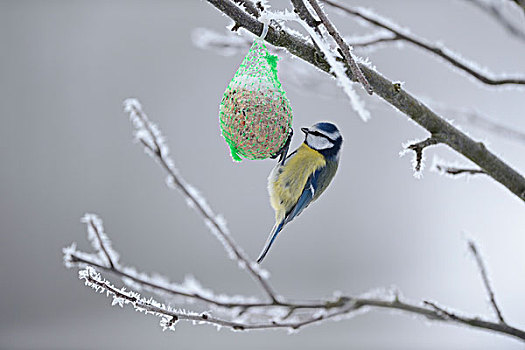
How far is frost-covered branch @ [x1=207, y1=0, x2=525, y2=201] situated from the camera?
2.30ft

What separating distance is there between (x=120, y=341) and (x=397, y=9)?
2.75 m

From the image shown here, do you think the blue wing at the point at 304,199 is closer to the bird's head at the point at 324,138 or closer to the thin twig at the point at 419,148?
the bird's head at the point at 324,138

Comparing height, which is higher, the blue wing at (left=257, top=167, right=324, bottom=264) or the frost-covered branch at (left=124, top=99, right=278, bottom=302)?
the blue wing at (left=257, top=167, right=324, bottom=264)

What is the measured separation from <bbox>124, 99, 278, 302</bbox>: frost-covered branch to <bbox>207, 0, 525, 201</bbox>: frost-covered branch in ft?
0.56

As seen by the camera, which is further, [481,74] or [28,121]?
[28,121]

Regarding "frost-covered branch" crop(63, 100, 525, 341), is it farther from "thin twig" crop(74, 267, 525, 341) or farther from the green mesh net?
the green mesh net

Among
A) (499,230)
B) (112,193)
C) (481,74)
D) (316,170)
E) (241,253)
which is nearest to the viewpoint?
(241,253)

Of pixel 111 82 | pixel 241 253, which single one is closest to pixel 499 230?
pixel 111 82

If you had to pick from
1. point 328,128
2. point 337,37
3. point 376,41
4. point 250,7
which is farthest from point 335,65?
point 328,128

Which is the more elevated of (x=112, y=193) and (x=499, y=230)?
(x=112, y=193)

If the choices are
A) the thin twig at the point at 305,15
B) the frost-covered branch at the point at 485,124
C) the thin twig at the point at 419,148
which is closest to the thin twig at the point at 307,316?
the thin twig at the point at 419,148

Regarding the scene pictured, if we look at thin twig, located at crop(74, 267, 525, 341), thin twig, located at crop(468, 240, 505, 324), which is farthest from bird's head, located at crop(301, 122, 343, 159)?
thin twig, located at crop(74, 267, 525, 341)

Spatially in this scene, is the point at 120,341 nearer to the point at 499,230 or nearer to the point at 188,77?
the point at 188,77

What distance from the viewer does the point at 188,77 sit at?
4074 millimetres
